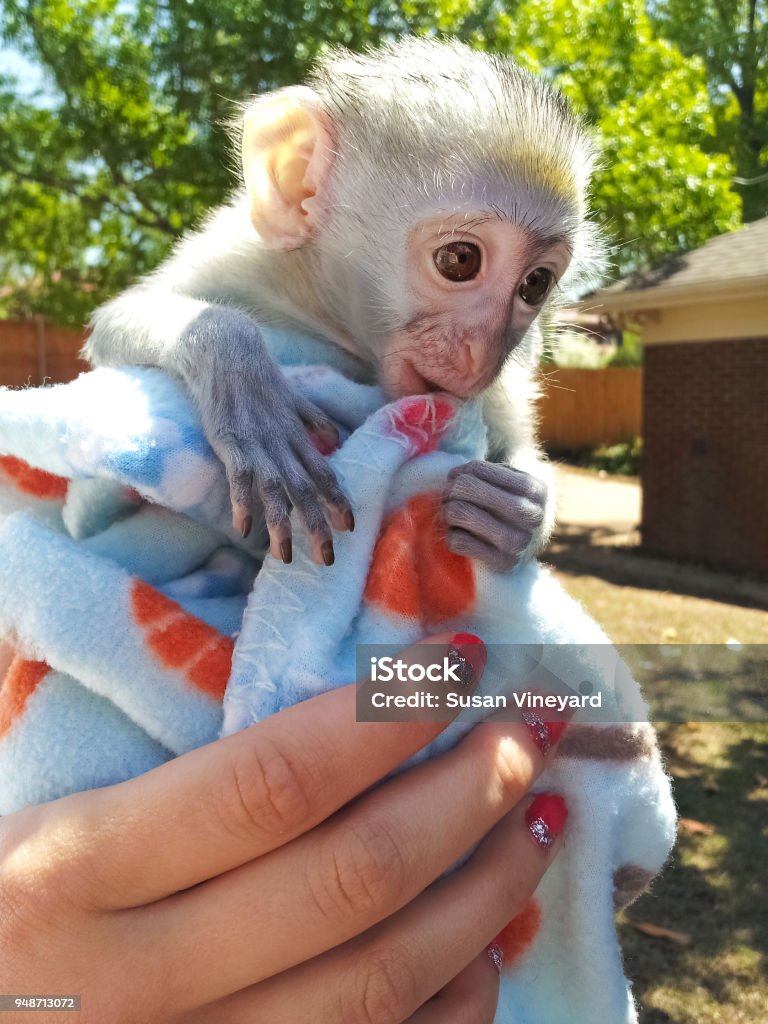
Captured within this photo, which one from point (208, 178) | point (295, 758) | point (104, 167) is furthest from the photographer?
point (104, 167)

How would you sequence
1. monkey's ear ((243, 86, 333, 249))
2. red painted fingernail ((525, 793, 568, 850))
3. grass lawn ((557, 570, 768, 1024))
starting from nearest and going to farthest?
red painted fingernail ((525, 793, 568, 850)) → monkey's ear ((243, 86, 333, 249)) → grass lawn ((557, 570, 768, 1024))

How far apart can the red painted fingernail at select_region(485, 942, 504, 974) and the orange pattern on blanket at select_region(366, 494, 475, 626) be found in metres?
0.47

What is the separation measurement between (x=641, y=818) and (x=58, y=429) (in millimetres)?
924

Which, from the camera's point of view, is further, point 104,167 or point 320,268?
point 104,167

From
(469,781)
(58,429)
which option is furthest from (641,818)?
(58,429)

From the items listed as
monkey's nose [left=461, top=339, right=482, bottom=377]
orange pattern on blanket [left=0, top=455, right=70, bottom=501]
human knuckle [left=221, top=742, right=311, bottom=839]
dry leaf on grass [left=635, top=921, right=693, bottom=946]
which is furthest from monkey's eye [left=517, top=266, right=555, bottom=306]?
dry leaf on grass [left=635, top=921, right=693, bottom=946]

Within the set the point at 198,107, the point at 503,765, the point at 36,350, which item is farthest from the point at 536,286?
the point at 36,350

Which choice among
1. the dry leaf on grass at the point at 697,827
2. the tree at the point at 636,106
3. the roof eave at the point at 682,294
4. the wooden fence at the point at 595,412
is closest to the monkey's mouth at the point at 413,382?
the dry leaf on grass at the point at 697,827

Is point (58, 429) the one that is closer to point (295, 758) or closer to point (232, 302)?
point (295, 758)

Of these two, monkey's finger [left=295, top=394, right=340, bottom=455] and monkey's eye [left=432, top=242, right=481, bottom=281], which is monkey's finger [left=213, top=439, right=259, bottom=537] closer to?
monkey's finger [left=295, top=394, right=340, bottom=455]

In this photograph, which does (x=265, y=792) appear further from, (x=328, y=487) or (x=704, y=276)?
(x=704, y=276)

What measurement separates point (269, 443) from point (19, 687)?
0.43 m

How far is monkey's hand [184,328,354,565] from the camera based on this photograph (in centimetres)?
111

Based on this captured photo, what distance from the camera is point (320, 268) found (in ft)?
5.58
